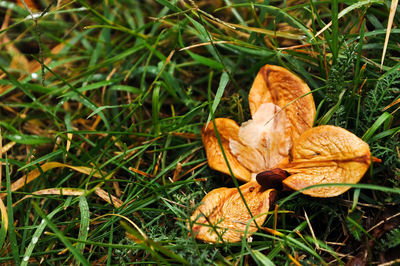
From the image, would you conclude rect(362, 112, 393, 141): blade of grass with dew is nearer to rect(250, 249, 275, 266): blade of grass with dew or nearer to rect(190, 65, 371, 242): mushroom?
rect(190, 65, 371, 242): mushroom

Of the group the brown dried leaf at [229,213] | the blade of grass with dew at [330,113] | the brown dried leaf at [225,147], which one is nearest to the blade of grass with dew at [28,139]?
the brown dried leaf at [225,147]

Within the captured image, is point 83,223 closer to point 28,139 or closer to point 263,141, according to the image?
point 28,139

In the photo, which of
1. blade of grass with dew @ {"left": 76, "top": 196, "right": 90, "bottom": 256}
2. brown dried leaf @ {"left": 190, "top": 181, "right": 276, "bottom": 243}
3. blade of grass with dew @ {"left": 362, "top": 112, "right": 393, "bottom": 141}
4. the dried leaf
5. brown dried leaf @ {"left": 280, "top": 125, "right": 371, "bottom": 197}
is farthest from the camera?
the dried leaf

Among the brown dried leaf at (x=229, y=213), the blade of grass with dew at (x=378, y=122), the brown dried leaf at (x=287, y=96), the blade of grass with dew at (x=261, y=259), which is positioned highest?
the brown dried leaf at (x=287, y=96)

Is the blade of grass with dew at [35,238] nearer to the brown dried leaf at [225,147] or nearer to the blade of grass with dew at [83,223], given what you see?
the blade of grass with dew at [83,223]

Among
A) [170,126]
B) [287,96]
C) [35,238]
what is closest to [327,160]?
[287,96]

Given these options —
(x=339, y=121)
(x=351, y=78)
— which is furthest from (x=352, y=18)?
(x=339, y=121)

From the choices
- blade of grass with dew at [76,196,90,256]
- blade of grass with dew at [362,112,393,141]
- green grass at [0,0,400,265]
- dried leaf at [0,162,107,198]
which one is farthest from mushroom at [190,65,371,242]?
dried leaf at [0,162,107,198]
